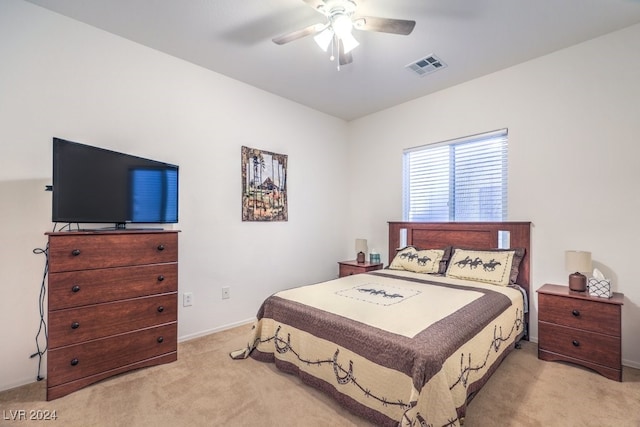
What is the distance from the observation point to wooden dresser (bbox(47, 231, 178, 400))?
73.2 inches

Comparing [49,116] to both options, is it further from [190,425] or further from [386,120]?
[386,120]

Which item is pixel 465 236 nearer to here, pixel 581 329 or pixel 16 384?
pixel 581 329

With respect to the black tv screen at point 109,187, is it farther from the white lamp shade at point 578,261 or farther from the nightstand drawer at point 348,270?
the white lamp shade at point 578,261

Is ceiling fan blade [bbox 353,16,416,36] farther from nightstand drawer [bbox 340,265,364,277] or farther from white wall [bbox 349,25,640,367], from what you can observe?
nightstand drawer [bbox 340,265,364,277]

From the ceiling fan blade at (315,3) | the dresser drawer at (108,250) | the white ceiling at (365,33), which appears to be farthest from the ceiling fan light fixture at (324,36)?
the dresser drawer at (108,250)

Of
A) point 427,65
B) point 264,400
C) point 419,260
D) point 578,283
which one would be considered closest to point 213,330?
point 264,400

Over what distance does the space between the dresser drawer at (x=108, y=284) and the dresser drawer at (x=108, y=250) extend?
0.05 m

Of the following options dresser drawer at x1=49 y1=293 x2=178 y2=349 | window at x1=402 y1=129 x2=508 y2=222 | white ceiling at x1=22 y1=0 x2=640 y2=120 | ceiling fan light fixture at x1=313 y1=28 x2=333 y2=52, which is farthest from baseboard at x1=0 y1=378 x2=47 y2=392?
window at x1=402 y1=129 x2=508 y2=222

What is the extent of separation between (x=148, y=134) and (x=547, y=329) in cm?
389

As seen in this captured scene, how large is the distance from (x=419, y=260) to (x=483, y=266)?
0.65 metres

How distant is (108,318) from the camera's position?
2.06m

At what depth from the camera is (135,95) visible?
A: 8.45ft

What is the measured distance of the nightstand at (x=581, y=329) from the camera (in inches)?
83.7

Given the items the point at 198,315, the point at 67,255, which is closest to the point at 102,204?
the point at 67,255
